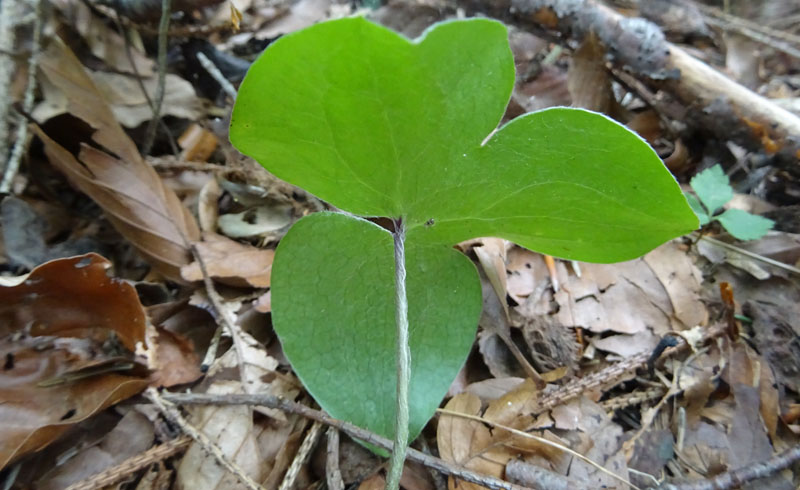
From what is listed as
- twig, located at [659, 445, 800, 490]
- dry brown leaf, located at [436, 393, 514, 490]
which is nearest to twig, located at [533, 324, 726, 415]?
dry brown leaf, located at [436, 393, 514, 490]

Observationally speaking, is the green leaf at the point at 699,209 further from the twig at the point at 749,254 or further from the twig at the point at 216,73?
the twig at the point at 216,73

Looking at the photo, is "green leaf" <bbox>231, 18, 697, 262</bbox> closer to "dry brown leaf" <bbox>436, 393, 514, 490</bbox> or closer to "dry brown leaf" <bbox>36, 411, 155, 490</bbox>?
"dry brown leaf" <bbox>436, 393, 514, 490</bbox>

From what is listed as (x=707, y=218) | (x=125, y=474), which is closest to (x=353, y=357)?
(x=125, y=474)

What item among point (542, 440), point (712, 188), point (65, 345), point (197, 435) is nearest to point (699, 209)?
point (712, 188)

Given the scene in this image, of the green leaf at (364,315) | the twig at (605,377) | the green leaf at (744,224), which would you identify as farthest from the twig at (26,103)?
the green leaf at (744,224)

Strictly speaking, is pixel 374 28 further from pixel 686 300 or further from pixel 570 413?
pixel 686 300
